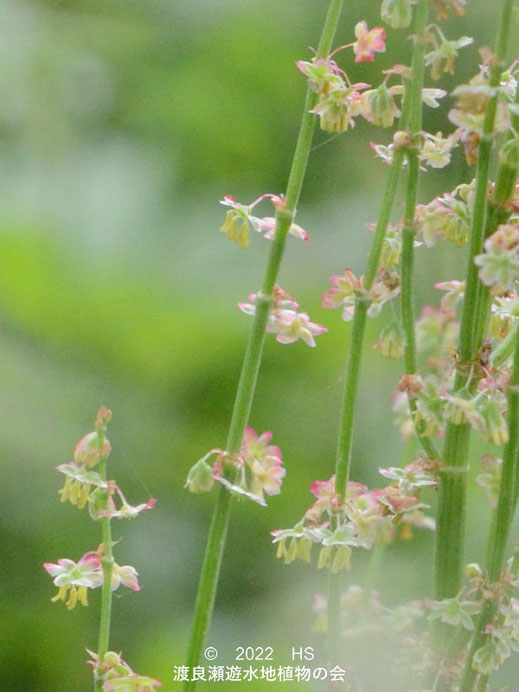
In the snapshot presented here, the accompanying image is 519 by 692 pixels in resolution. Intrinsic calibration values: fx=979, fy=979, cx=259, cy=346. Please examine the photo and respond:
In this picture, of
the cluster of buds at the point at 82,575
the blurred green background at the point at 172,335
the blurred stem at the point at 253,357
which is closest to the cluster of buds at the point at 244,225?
the blurred stem at the point at 253,357

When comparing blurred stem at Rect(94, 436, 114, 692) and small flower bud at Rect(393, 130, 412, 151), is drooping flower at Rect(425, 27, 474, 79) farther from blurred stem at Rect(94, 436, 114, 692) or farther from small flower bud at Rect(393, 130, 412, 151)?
blurred stem at Rect(94, 436, 114, 692)

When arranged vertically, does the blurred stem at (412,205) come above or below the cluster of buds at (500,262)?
above

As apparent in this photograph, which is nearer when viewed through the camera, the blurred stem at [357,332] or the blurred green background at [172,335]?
the blurred stem at [357,332]

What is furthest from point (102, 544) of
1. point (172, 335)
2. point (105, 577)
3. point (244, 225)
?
point (172, 335)

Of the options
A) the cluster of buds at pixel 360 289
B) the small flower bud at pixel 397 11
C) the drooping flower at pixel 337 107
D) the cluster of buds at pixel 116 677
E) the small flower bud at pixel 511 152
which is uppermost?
the small flower bud at pixel 397 11

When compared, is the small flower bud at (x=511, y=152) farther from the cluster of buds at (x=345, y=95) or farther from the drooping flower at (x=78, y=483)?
the drooping flower at (x=78, y=483)

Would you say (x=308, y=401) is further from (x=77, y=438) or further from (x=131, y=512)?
(x=131, y=512)
